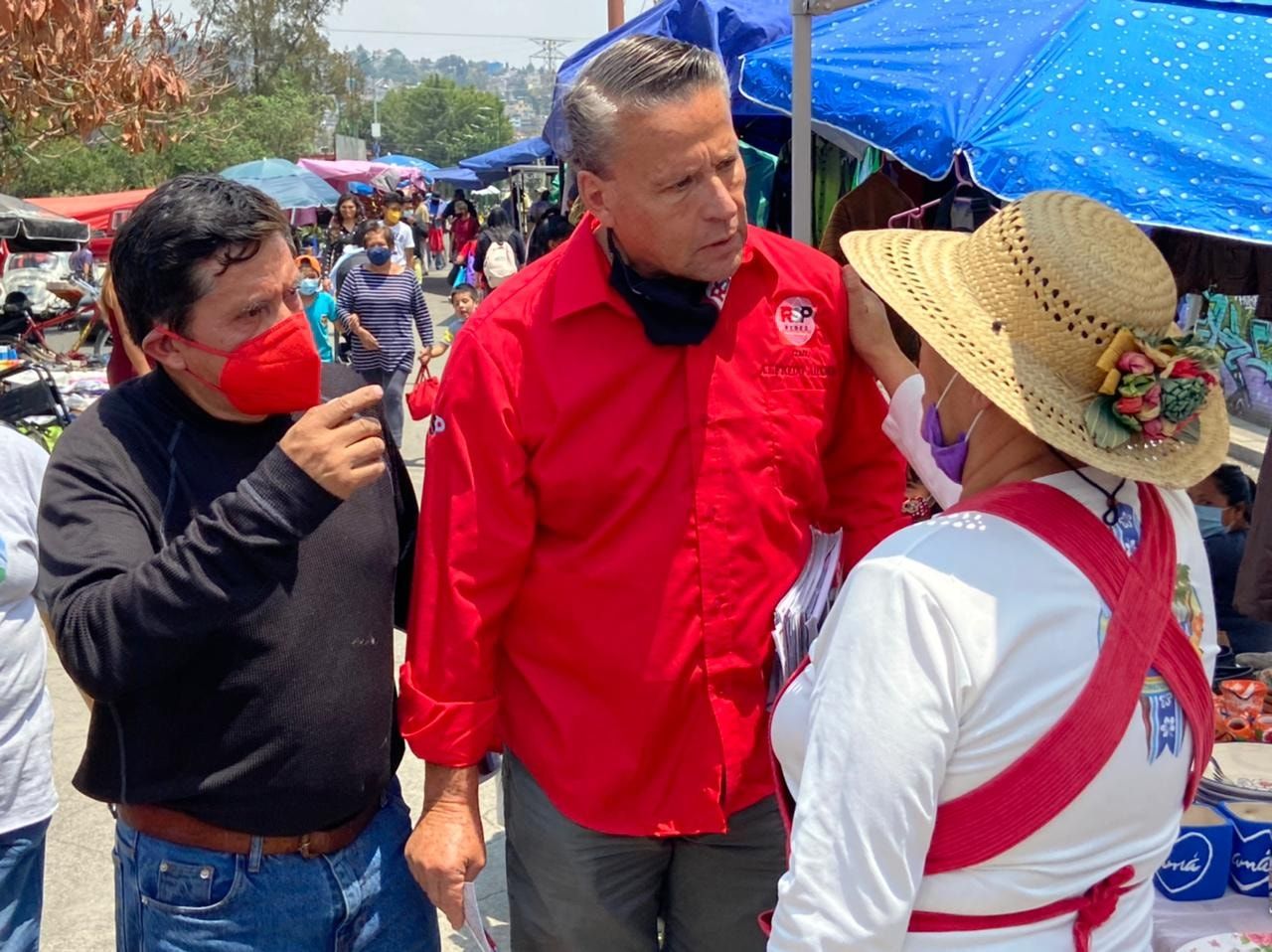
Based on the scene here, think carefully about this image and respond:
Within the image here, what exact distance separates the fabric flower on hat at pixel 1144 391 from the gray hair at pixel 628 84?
3.06 ft

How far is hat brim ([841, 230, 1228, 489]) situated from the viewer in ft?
4.58

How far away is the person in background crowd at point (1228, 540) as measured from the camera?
4398 mm

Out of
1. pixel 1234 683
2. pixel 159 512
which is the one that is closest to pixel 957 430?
pixel 159 512

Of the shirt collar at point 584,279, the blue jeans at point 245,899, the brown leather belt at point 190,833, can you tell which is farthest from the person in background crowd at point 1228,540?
the brown leather belt at point 190,833

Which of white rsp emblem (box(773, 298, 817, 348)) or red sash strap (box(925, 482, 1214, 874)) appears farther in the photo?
white rsp emblem (box(773, 298, 817, 348))

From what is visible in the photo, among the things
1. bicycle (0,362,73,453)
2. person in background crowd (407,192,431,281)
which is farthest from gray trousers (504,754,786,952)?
person in background crowd (407,192,431,281)

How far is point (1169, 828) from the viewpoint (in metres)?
1.49

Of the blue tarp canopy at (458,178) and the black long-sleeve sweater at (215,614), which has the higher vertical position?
the black long-sleeve sweater at (215,614)

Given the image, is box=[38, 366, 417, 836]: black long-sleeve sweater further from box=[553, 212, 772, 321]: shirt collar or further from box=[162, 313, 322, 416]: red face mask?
box=[553, 212, 772, 321]: shirt collar

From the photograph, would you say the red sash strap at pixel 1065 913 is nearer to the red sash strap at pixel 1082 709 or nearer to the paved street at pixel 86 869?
the red sash strap at pixel 1082 709

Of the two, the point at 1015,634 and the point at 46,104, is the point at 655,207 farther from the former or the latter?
the point at 46,104

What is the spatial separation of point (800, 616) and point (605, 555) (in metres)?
0.34

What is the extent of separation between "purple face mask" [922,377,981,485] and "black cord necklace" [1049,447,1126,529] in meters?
0.11

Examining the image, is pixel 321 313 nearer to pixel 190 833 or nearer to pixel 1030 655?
pixel 190 833
